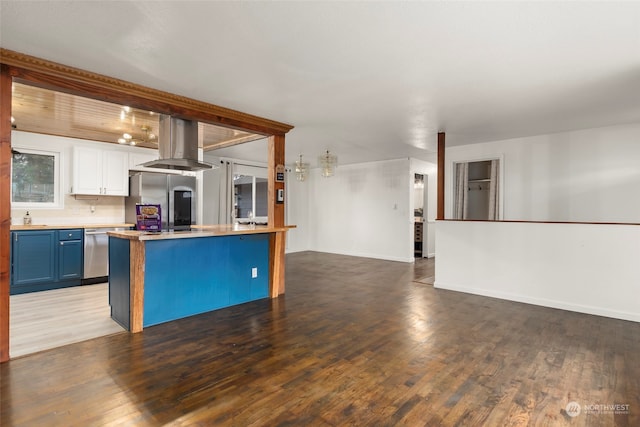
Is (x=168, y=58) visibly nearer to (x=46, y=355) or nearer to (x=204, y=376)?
(x=204, y=376)

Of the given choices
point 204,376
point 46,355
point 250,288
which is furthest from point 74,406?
point 250,288

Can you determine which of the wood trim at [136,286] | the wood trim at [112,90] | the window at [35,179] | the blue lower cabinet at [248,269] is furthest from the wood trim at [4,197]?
the window at [35,179]

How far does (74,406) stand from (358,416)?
5.65 ft

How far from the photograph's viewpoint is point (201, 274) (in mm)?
3826

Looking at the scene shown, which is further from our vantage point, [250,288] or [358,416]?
[250,288]

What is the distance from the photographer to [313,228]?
9492 millimetres

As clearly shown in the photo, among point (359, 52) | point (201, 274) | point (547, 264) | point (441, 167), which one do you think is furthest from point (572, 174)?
point (201, 274)

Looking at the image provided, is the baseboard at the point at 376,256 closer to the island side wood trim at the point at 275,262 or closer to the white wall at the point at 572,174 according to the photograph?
the white wall at the point at 572,174

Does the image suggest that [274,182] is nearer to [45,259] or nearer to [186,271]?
[186,271]

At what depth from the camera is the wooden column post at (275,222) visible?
458 cm

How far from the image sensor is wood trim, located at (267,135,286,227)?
4.59 metres

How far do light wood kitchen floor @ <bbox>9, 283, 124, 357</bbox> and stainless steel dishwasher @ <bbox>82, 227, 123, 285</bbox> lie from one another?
402 mm

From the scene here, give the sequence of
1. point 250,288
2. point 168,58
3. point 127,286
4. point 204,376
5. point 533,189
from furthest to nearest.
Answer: point 533,189 → point 250,288 → point 127,286 → point 168,58 → point 204,376

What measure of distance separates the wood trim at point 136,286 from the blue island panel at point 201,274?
0.23 feet
